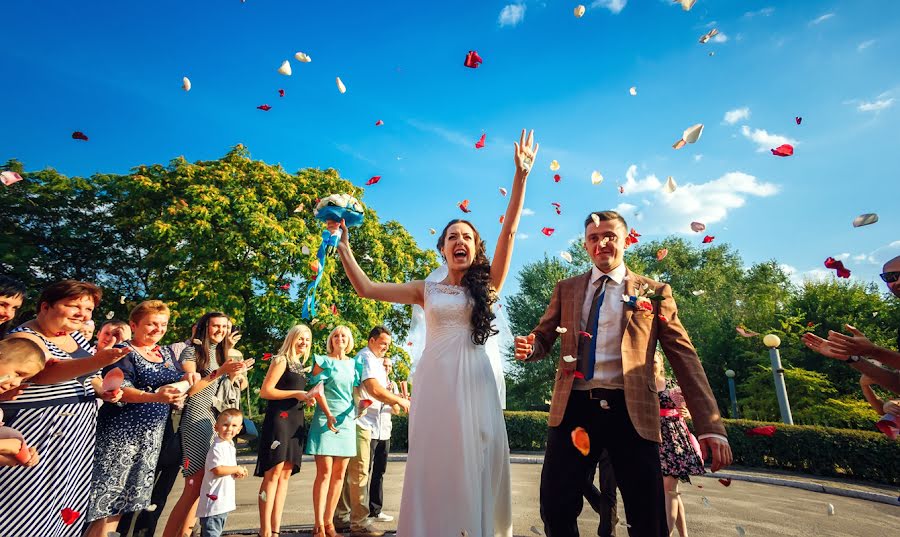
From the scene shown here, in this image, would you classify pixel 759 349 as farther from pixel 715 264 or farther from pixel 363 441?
pixel 363 441

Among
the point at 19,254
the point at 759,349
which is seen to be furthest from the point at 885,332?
the point at 19,254

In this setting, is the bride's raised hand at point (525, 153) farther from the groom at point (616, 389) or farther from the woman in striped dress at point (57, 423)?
the woman in striped dress at point (57, 423)

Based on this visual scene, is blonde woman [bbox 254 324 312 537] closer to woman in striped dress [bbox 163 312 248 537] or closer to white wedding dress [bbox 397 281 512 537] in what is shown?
woman in striped dress [bbox 163 312 248 537]

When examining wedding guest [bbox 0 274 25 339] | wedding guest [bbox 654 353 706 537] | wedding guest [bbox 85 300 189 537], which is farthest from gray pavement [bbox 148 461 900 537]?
wedding guest [bbox 0 274 25 339]

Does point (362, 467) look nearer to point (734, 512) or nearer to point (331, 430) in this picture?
point (331, 430)

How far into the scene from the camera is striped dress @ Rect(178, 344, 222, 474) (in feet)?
15.8

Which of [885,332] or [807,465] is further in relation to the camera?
[885,332]

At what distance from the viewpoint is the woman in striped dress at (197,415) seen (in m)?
4.58

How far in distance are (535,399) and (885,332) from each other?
58.4ft

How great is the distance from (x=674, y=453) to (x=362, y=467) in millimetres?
3610

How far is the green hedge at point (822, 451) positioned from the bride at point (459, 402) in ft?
42.9

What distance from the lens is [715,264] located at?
4569 cm

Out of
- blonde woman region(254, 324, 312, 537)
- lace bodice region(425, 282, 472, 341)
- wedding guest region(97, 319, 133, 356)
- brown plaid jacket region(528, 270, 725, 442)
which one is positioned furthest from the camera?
blonde woman region(254, 324, 312, 537)

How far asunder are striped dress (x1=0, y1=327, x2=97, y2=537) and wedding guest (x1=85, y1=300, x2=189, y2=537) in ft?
1.75
